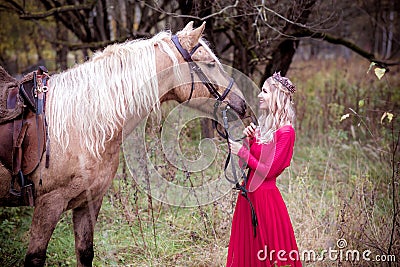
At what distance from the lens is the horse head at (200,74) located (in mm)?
2736

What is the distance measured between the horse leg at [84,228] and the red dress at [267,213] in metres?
1.04

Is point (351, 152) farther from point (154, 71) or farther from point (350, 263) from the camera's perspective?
point (154, 71)

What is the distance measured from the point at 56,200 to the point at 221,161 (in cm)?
230

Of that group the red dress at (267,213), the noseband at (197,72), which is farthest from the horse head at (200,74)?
the red dress at (267,213)

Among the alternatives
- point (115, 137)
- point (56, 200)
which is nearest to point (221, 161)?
point (115, 137)

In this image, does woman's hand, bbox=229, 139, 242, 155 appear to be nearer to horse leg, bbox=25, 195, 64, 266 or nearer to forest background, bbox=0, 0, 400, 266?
forest background, bbox=0, 0, 400, 266

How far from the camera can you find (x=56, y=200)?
2604 millimetres

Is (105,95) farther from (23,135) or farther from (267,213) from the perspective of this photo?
(267,213)

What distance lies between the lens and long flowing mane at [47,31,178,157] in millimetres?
2668

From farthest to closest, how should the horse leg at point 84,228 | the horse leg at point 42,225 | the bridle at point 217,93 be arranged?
1. the horse leg at point 84,228
2. the bridle at point 217,93
3. the horse leg at point 42,225

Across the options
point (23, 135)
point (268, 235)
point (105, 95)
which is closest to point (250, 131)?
point (268, 235)

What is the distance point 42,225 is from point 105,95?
94cm

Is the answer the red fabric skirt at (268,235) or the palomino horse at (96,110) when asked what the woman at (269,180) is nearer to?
the red fabric skirt at (268,235)

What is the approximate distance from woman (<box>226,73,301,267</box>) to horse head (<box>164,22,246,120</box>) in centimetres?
23
